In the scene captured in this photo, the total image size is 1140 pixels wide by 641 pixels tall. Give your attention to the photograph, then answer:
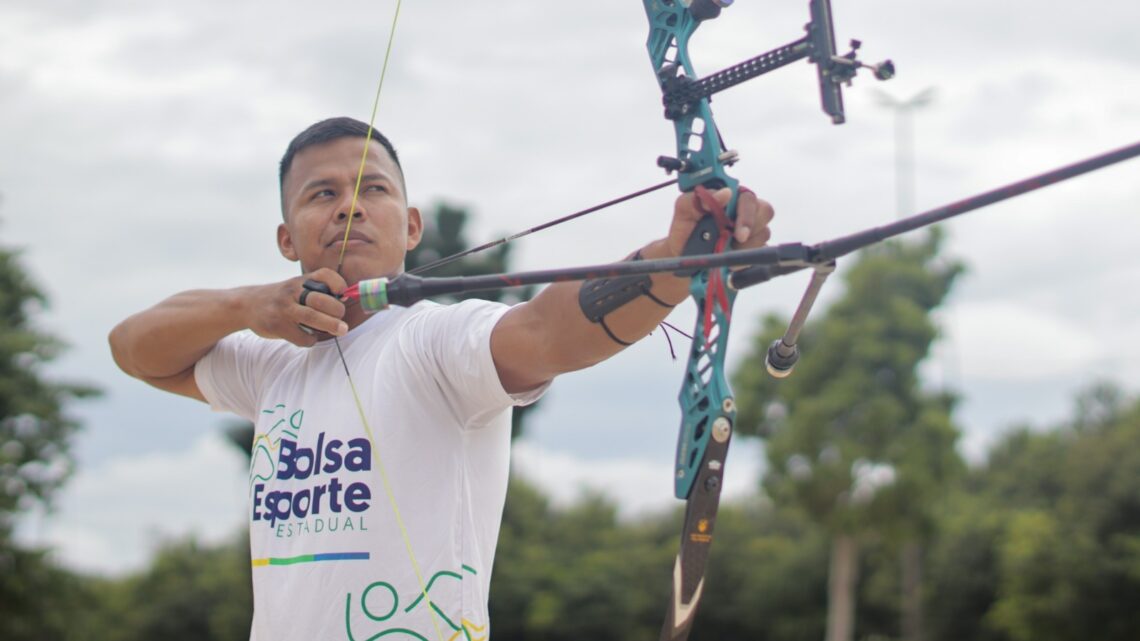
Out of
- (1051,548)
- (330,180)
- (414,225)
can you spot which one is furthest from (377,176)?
(1051,548)

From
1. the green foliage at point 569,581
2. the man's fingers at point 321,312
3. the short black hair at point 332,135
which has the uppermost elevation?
the green foliage at point 569,581

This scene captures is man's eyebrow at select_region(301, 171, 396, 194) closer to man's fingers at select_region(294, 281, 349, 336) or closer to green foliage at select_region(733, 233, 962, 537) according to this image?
man's fingers at select_region(294, 281, 349, 336)

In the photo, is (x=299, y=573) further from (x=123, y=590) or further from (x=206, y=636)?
(x=123, y=590)

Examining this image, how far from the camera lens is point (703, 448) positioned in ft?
7.50

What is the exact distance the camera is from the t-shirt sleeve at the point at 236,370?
3279mm

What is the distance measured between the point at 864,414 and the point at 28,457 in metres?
16.1

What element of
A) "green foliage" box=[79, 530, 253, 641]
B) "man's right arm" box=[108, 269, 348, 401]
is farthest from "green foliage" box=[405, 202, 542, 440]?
"man's right arm" box=[108, 269, 348, 401]

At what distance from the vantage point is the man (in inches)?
97.4

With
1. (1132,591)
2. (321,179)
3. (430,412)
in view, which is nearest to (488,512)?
(430,412)

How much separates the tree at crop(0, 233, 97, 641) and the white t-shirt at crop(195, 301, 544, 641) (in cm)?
2084

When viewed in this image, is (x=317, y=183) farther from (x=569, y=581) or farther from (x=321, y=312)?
(x=569, y=581)

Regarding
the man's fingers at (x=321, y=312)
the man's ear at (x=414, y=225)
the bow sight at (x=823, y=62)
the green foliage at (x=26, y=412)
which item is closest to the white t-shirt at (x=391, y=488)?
the man's fingers at (x=321, y=312)

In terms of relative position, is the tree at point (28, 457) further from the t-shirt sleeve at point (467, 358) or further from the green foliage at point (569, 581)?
the t-shirt sleeve at point (467, 358)

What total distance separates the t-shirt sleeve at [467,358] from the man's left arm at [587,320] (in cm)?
3
